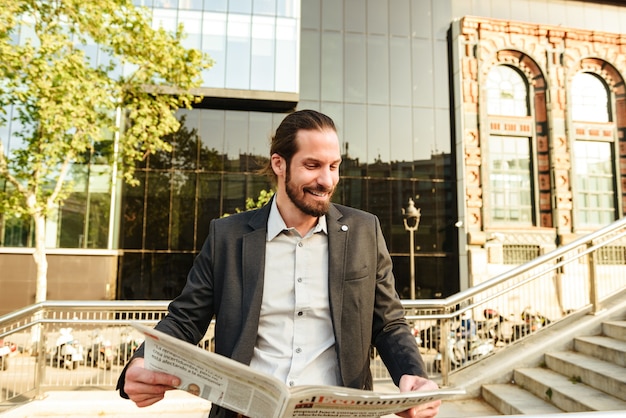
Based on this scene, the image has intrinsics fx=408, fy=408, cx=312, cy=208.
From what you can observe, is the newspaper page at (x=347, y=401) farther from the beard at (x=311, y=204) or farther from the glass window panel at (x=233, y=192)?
the glass window panel at (x=233, y=192)

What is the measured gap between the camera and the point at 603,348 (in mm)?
4621

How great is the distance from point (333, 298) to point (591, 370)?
162 inches

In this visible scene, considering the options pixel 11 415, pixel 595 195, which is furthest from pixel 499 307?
pixel 595 195

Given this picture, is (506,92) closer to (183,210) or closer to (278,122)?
(278,122)

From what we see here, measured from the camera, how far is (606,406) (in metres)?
3.75

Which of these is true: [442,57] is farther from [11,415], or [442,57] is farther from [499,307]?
[11,415]

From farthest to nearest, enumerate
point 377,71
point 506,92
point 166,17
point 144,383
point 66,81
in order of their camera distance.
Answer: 1. point 506,92
2. point 377,71
3. point 166,17
4. point 66,81
5. point 144,383

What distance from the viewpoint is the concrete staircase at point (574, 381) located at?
4008 mm

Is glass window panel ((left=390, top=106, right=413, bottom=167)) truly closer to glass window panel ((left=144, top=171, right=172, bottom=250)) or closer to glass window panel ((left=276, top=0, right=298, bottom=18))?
glass window panel ((left=276, top=0, right=298, bottom=18))

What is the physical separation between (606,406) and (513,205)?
17.2 meters

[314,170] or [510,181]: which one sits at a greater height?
[510,181]

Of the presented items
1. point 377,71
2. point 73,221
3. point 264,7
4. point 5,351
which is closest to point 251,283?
point 5,351

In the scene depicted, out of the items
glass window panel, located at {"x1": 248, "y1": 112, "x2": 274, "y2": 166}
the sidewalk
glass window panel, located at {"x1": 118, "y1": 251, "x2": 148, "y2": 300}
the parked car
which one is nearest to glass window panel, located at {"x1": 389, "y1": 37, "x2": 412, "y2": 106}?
glass window panel, located at {"x1": 248, "y1": 112, "x2": 274, "y2": 166}

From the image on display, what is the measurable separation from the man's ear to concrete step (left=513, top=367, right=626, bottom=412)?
3.81 metres
